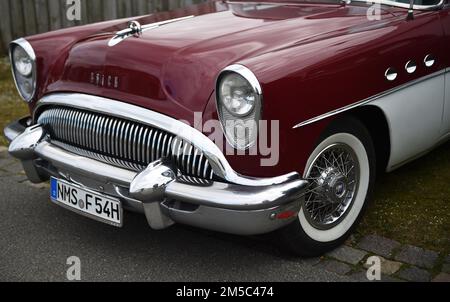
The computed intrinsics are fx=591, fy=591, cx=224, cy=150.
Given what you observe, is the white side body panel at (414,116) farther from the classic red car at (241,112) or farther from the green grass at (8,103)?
the green grass at (8,103)

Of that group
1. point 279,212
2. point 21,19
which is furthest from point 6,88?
point 279,212

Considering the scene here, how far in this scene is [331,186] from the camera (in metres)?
2.79

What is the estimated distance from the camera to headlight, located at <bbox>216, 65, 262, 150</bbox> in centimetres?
236

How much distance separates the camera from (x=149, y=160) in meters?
2.57

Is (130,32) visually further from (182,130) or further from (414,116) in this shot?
(414,116)

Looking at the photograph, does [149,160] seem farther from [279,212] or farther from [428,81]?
[428,81]

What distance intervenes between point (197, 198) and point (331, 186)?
74cm

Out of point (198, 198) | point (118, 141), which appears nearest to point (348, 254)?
point (198, 198)

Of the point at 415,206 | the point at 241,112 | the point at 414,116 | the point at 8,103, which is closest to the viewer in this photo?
the point at 241,112

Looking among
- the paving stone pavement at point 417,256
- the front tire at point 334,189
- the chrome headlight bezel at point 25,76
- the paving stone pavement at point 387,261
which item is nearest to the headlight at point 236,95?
the front tire at point 334,189

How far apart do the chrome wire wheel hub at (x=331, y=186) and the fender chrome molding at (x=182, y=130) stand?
31 cm

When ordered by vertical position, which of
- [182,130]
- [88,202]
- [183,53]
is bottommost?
[88,202]
